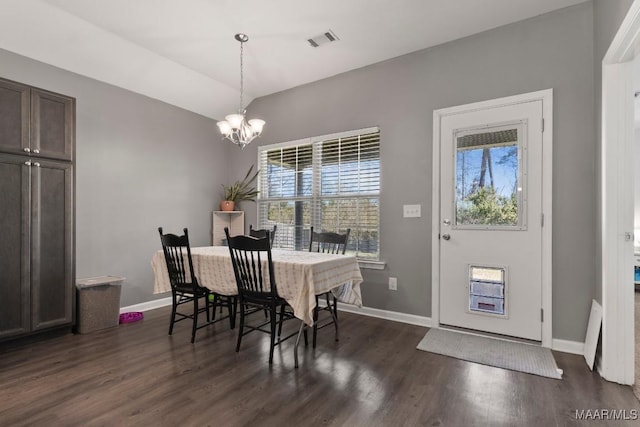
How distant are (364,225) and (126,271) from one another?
284 cm

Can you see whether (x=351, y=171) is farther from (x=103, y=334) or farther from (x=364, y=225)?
(x=103, y=334)

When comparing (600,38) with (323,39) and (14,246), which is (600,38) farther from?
(14,246)

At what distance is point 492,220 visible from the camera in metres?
3.05

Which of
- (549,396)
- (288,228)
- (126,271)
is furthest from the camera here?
(288,228)

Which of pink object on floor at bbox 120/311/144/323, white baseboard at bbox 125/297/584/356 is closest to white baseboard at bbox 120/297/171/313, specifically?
white baseboard at bbox 125/297/584/356

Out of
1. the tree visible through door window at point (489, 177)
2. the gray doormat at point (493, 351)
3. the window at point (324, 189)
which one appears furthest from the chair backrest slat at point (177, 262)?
the tree visible through door window at point (489, 177)

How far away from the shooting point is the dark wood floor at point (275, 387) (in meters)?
1.82

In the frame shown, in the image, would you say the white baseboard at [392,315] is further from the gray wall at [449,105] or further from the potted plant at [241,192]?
the potted plant at [241,192]

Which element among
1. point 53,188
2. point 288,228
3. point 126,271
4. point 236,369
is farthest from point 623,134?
point 126,271

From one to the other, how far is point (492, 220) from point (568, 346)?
119 cm

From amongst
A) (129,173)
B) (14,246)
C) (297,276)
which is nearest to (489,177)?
(297,276)

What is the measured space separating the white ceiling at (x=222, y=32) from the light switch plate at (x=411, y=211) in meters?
1.67

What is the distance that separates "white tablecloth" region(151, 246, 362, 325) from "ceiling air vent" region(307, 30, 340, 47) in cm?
216

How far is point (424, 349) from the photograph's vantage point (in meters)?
2.75
